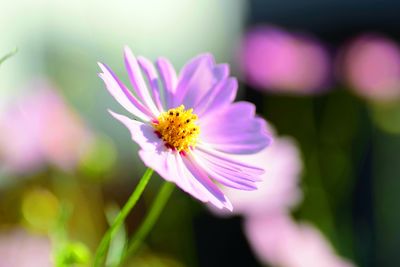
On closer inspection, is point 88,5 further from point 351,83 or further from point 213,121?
point 213,121

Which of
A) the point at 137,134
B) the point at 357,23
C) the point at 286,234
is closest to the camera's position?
the point at 137,134

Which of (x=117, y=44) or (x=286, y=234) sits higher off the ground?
(x=286, y=234)

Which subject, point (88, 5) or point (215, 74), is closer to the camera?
point (215, 74)

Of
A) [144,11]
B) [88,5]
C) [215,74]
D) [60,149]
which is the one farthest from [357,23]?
[215,74]

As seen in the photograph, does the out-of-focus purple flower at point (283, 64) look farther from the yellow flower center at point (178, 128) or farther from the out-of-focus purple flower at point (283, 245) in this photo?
the yellow flower center at point (178, 128)

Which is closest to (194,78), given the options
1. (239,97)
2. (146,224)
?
(146,224)

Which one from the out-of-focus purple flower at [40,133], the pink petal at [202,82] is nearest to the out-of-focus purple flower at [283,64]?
the out-of-focus purple flower at [40,133]

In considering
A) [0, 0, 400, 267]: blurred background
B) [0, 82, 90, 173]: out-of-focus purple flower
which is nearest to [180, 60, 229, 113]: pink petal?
[0, 0, 400, 267]: blurred background
